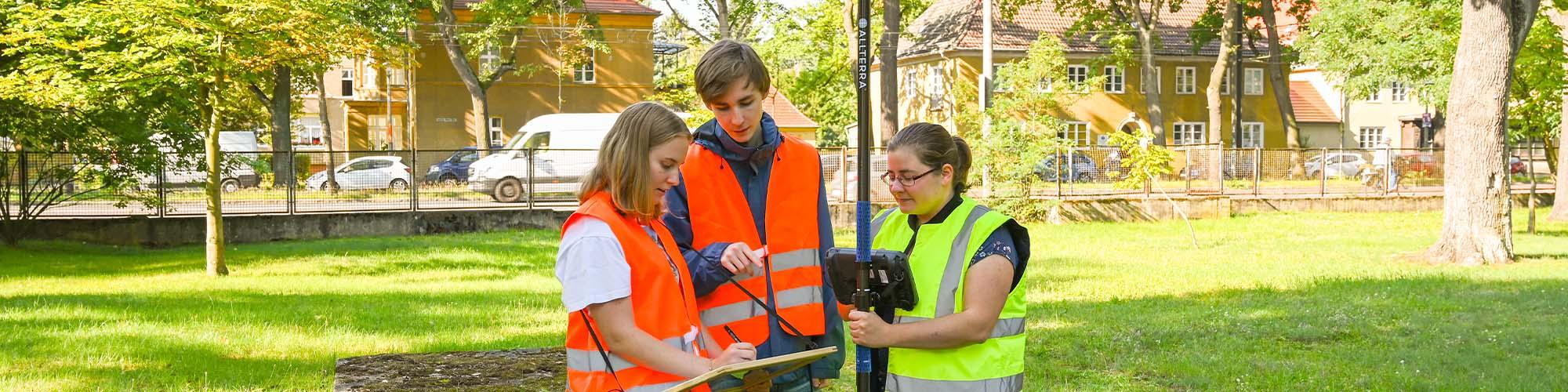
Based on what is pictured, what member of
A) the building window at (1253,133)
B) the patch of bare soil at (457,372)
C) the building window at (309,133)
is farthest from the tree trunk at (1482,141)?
the building window at (309,133)

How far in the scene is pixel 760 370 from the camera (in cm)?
297

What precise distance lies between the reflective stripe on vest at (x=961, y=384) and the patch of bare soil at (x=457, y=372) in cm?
208

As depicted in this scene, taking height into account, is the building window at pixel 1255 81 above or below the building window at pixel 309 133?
above

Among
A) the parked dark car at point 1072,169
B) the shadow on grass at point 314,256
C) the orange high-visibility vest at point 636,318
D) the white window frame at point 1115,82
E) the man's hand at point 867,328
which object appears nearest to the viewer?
the orange high-visibility vest at point 636,318

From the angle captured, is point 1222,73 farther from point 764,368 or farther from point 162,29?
point 764,368

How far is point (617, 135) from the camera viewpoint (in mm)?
2918

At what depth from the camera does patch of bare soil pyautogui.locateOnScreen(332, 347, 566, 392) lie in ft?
16.6

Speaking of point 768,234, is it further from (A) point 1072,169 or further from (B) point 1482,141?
(A) point 1072,169

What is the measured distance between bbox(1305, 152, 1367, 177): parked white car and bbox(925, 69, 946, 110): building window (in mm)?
18122

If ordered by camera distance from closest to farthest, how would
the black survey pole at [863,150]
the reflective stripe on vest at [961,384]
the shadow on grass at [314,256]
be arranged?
the black survey pole at [863,150], the reflective stripe on vest at [961,384], the shadow on grass at [314,256]

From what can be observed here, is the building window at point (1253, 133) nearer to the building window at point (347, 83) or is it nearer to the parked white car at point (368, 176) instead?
the parked white car at point (368, 176)

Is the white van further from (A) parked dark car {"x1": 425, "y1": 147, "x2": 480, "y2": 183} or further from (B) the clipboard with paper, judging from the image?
(B) the clipboard with paper

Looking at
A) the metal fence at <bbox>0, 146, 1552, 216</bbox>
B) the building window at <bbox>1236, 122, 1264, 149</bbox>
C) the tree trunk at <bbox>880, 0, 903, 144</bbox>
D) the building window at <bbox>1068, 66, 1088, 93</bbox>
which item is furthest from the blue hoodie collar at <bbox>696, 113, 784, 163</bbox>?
the building window at <bbox>1236, 122, 1264, 149</bbox>

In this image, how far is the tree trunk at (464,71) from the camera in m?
37.8
